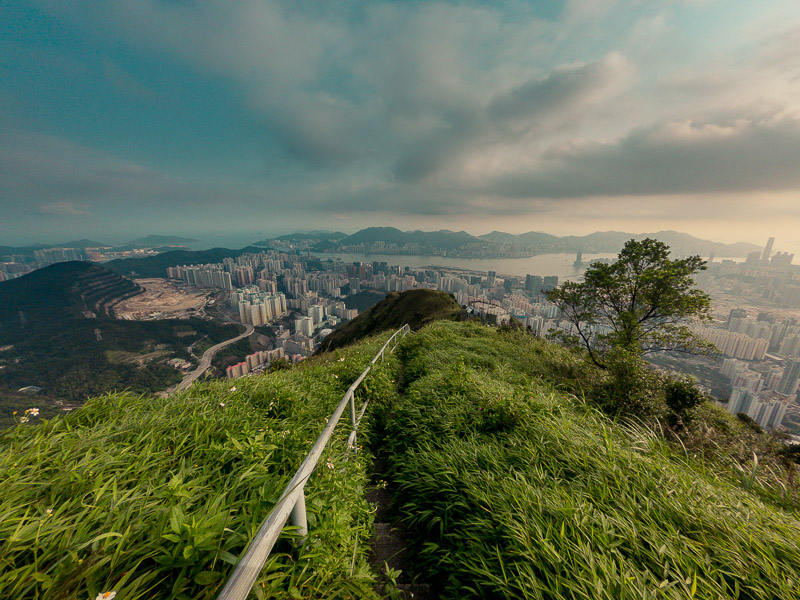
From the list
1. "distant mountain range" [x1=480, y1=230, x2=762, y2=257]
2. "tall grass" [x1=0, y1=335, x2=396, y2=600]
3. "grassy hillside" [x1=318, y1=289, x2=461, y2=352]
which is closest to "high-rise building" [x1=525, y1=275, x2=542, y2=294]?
"distant mountain range" [x1=480, y1=230, x2=762, y2=257]

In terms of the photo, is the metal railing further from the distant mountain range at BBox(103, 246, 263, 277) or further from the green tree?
the distant mountain range at BBox(103, 246, 263, 277)

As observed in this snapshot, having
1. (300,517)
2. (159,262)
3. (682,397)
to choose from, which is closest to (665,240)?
(682,397)

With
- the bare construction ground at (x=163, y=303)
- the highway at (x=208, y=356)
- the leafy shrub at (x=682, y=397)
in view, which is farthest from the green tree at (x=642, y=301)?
A: the bare construction ground at (x=163, y=303)

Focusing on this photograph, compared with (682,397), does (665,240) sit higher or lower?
higher

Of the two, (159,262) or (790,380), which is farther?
(159,262)

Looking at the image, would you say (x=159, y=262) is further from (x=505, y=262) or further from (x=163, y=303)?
(x=505, y=262)

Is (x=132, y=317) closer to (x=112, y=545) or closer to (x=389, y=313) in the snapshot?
(x=389, y=313)

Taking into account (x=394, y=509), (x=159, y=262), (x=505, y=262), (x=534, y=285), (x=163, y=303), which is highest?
(x=394, y=509)

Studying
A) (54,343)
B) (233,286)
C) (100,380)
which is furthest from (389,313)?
(233,286)
